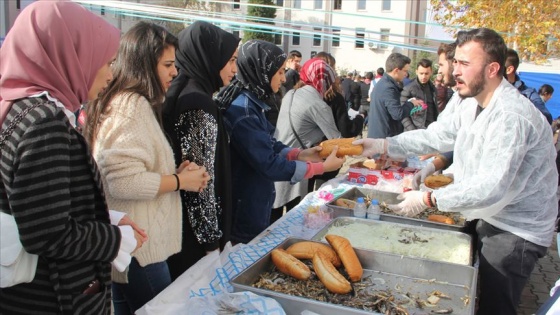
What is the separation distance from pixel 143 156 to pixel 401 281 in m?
1.07

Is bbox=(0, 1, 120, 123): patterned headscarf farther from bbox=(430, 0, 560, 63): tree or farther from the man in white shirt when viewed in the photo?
bbox=(430, 0, 560, 63): tree

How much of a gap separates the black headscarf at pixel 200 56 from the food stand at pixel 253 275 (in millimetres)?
697

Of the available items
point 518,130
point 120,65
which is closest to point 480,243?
point 518,130

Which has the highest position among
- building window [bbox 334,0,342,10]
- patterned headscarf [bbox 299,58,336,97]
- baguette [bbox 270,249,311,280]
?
building window [bbox 334,0,342,10]

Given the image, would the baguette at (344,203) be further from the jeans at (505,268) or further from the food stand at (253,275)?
the jeans at (505,268)

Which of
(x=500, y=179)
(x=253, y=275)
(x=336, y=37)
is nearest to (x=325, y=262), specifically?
(x=253, y=275)

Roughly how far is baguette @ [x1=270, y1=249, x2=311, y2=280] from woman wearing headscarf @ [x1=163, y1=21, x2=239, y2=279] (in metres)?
0.30

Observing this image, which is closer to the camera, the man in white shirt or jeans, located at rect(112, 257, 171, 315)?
jeans, located at rect(112, 257, 171, 315)

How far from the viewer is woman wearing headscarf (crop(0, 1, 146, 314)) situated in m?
1.13

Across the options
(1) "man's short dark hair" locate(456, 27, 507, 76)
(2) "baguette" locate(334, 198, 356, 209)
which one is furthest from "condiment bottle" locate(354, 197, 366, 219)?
(1) "man's short dark hair" locate(456, 27, 507, 76)

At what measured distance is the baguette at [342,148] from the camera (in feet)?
9.04

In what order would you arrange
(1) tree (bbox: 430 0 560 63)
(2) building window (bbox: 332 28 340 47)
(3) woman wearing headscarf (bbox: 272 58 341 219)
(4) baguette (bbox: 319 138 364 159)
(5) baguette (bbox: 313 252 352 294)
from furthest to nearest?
(1) tree (bbox: 430 0 560 63)
(2) building window (bbox: 332 28 340 47)
(3) woman wearing headscarf (bbox: 272 58 341 219)
(4) baguette (bbox: 319 138 364 159)
(5) baguette (bbox: 313 252 352 294)

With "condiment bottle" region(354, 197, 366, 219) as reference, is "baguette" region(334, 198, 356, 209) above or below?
below

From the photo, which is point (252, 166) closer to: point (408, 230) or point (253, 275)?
point (253, 275)
